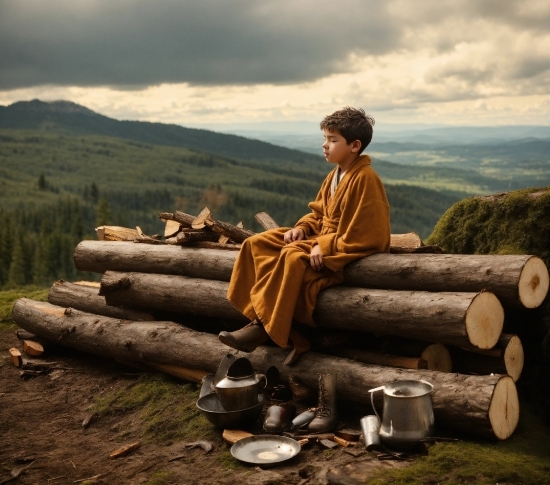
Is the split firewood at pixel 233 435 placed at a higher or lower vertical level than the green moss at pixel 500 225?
lower

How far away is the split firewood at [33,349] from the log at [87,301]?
74 centimetres

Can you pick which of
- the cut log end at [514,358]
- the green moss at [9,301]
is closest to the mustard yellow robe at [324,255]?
the cut log end at [514,358]

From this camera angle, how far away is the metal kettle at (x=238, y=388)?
5.45 metres

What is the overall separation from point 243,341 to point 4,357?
4350 millimetres

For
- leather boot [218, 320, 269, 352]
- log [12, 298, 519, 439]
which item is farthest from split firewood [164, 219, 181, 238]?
leather boot [218, 320, 269, 352]

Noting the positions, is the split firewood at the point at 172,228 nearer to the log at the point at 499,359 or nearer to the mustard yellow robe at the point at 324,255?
the mustard yellow robe at the point at 324,255

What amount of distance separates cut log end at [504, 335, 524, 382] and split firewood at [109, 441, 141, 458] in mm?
3291

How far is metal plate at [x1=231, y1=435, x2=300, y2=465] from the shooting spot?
4.82 metres

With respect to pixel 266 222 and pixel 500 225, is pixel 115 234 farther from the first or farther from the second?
pixel 500 225

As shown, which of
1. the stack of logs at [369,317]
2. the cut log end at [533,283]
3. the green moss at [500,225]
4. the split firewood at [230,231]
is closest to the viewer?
the stack of logs at [369,317]

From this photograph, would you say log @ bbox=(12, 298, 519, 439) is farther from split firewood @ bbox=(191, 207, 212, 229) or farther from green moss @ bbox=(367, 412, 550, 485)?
split firewood @ bbox=(191, 207, 212, 229)

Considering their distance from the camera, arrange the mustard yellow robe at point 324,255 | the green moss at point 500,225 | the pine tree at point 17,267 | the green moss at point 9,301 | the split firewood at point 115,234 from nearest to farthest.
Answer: the mustard yellow robe at point 324,255 < the green moss at point 500,225 < the split firewood at point 115,234 < the green moss at point 9,301 < the pine tree at point 17,267

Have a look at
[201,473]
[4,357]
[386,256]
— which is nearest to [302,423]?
[201,473]

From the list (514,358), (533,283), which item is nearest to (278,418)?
(514,358)
